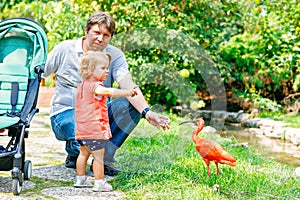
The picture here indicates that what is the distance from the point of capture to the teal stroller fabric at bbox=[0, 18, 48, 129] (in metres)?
3.17

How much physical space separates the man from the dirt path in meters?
0.21

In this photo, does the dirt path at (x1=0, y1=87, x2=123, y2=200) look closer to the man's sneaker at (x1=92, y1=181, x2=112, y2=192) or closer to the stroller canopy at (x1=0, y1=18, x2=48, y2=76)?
the man's sneaker at (x1=92, y1=181, x2=112, y2=192)

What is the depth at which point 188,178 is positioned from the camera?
9.89 ft

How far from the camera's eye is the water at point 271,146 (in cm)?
Result: 479

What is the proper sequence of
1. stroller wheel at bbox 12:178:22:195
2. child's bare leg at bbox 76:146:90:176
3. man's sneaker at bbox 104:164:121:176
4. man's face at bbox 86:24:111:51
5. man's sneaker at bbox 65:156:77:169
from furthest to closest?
man's sneaker at bbox 65:156:77:169 < man's sneaker at bbox 104:164:121:176 < man's face at bbox 86:24:111:51 < child's bare leg at bbox 76:146:90:176 < stroller wheel at bbox 12:178:22:195

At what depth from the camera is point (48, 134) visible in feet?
16.7

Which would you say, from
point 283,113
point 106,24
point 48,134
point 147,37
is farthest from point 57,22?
point 106,24

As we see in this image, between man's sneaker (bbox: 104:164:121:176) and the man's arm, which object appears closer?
the man's arm

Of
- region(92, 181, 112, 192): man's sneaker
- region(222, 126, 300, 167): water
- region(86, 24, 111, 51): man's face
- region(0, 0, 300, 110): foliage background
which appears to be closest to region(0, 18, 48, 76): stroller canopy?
region(86, 24, 111, 51): man's face

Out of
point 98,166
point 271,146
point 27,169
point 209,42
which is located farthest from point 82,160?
point 209,42

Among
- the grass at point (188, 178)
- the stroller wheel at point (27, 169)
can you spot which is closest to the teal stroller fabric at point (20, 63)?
the stroller wheel at point (27, 169)

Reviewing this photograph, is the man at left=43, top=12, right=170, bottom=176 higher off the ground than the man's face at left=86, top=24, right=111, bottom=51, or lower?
lower

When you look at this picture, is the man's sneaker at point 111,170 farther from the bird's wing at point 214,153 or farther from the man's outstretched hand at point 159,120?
the bird's wing at point 214,153

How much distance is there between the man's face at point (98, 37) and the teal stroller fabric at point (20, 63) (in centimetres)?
32
